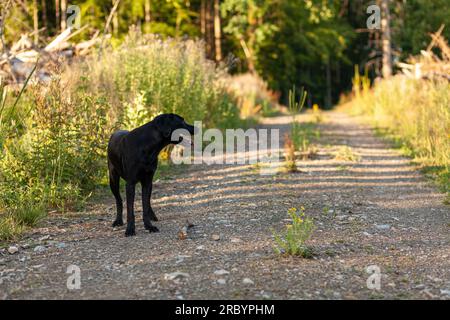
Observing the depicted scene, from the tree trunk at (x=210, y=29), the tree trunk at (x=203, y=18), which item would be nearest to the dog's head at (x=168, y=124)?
the tree trunk at (x=210, y=29)

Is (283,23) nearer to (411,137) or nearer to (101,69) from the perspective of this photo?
(411,137)

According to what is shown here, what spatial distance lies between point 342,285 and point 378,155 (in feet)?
23.4

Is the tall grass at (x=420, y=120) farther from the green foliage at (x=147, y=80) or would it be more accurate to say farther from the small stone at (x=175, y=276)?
the small stone at (x=175, y=276)

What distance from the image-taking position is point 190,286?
3.97 m

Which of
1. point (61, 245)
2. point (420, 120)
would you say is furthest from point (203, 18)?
point (61, 245)

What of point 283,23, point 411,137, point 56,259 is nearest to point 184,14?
point 283,23

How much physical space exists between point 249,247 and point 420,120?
7572 mm

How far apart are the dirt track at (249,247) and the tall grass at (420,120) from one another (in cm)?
127

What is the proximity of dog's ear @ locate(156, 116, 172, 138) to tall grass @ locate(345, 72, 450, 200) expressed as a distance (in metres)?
Answer: 3.97

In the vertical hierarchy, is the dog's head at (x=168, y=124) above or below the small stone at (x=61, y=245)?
above

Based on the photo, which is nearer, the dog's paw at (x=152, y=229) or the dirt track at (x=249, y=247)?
the dirt track at (x=249, y=247)

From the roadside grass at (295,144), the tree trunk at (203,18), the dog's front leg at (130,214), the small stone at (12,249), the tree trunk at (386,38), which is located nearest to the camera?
the small stone at (12,249)

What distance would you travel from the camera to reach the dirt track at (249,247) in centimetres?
401

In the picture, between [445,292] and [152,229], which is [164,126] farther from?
[445,292]
